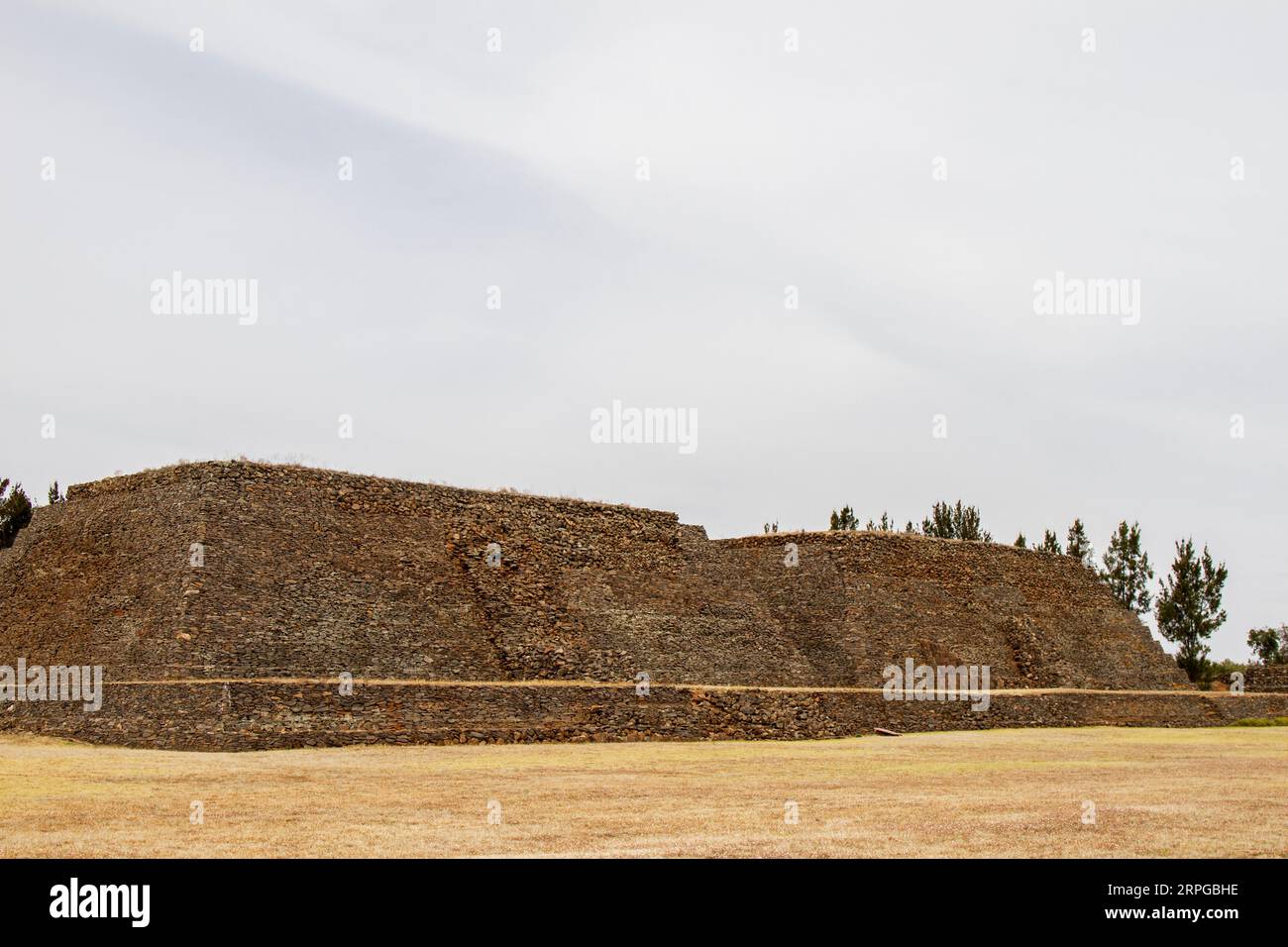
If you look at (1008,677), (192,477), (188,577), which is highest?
(192,477)

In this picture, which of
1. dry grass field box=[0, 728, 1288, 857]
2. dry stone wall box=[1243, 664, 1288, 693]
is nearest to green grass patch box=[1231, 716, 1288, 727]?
dry stone wall box=[1243, 664, 1288, 693]

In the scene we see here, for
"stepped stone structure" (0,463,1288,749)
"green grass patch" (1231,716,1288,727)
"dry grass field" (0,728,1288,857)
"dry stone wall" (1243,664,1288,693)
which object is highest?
"stepped stone structure" (0,463,1288,749)

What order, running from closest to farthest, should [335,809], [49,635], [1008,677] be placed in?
1. [335,809]
2. [49,635]
3. [1008,677]

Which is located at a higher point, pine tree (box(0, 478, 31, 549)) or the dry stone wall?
A: pine tree (box(0, 478, 31, 549))

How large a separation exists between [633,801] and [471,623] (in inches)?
711

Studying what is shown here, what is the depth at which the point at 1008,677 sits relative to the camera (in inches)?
1762

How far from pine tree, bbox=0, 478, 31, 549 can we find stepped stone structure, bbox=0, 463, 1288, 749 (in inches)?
680

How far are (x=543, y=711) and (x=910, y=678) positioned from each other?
52.1 feet

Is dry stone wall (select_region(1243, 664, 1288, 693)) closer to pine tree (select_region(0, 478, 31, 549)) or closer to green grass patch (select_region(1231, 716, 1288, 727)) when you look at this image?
green grass patch (select_region(1231, 716, 1288, 727))

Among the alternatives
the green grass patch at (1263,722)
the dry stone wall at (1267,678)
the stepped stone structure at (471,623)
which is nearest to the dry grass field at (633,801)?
the stepped stone structure at (471,623)

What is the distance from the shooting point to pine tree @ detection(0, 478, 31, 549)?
52281 mm

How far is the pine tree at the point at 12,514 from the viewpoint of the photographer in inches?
2058

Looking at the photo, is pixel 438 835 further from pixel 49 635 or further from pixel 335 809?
pixel 49 635
